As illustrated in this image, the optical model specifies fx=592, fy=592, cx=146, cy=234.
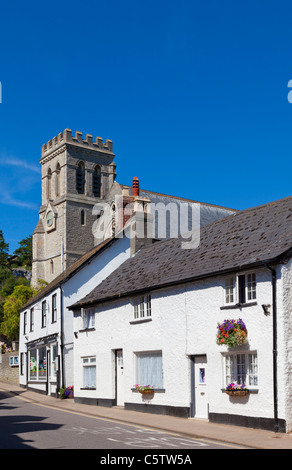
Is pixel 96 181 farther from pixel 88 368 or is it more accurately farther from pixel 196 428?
pixel 196 428

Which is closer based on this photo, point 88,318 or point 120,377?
point 120,377

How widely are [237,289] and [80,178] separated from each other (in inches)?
2555

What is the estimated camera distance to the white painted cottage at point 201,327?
16172 mm

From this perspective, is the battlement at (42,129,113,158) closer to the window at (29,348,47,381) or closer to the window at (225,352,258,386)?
the window at (29,348,47,381)

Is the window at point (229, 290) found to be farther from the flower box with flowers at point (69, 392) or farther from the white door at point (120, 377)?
the flower box with flowers at point (69, 392)

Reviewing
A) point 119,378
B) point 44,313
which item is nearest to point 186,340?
point 119,378

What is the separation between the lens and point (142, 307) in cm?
2272

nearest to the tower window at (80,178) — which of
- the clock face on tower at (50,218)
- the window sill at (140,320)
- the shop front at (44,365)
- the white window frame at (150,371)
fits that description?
the clock face on tower at (50,218)

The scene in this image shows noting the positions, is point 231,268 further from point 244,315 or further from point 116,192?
point 116,192

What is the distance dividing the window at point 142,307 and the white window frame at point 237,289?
4.65m

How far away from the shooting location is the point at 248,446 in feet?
42.8

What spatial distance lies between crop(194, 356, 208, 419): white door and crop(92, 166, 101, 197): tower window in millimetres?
63642

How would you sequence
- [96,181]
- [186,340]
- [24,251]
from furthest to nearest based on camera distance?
[24,251] < [96,181] < [186,340]
